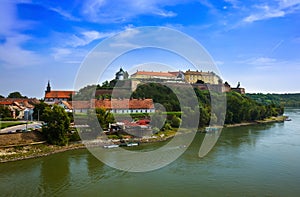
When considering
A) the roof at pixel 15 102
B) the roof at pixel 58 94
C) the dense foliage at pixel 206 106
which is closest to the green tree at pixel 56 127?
the dense foliage at pixel 206 106

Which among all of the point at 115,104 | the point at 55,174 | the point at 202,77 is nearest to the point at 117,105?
the point at 115,104

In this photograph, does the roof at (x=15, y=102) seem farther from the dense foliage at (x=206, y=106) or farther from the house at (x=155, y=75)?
the house at (x=155, y=75)

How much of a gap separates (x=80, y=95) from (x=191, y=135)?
10.1 meters

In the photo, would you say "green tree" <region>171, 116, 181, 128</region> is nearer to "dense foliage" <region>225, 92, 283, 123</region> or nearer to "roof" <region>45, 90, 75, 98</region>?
"dense foliage" <region>225, 92, 283, 123</region>

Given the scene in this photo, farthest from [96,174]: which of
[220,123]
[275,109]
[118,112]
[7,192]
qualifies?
[275,109]

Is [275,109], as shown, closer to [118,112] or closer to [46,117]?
[118,112]

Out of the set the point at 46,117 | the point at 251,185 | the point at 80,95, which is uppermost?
the point at 80,95

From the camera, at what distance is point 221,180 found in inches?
286

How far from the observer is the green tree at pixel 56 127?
11.1 m

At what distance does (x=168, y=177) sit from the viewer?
7496mm

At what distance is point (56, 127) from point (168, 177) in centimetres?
560

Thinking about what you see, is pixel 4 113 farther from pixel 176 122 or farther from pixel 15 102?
pixel 176 122

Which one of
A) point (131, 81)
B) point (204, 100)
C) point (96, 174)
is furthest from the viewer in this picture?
point (131, 81)

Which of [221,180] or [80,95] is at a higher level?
[80,95]
